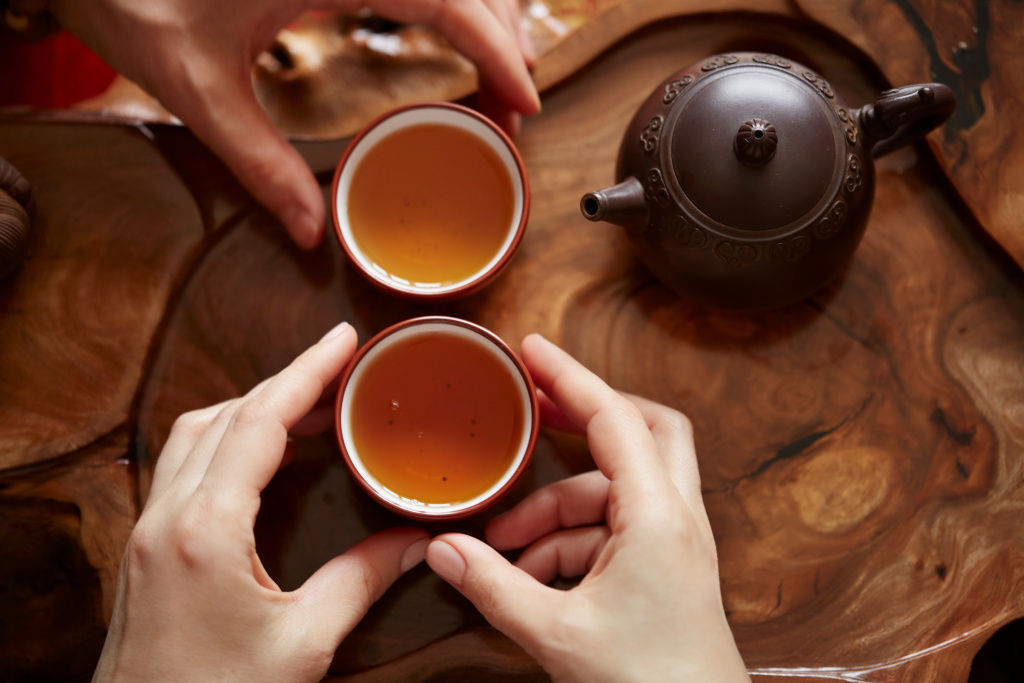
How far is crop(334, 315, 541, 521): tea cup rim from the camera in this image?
102 centimetres

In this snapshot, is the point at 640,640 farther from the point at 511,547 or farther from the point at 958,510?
the point at 958,510

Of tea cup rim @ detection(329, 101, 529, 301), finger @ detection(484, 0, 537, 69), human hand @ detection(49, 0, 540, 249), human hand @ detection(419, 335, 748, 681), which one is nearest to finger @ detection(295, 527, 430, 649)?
human hand @ detection(419, 335, 748, 681)

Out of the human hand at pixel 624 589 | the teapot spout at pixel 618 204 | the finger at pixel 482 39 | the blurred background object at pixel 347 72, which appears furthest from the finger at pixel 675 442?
the blurred background object at pixel 347 72

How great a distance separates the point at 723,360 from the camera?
123 centimetres

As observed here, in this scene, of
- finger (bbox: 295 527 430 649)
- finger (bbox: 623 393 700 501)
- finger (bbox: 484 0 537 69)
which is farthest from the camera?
finger (bbox: 484 0 537 69)

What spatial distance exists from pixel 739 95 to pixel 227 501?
0.88 meters

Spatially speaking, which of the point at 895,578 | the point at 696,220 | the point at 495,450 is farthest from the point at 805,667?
the point at 696,220

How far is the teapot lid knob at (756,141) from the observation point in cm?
92

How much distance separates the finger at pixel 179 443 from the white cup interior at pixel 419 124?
13.1 inches

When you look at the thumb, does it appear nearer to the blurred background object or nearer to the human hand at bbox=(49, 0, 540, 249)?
the human hand at bbox=(49, 0, 540, 249)

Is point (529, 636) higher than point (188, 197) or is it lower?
lower

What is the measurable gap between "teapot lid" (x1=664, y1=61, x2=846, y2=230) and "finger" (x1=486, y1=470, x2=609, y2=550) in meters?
0.45

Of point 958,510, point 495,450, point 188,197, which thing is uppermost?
point 188,197

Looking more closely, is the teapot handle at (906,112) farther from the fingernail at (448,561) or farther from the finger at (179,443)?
the finger at (179,443)
